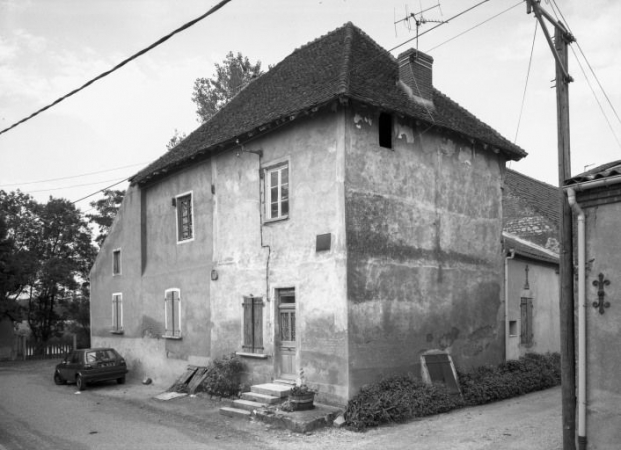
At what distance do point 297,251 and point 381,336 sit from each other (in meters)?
2.77

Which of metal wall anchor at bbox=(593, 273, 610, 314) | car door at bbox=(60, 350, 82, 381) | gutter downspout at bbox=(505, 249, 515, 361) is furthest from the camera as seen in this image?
car door at bbox=(60, 350, 82, 381)

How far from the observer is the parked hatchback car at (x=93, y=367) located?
18328 mm

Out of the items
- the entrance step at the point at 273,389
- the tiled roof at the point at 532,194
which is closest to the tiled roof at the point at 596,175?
the entrance step at the point at 273,389

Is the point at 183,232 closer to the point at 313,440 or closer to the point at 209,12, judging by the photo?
the point at 313,440

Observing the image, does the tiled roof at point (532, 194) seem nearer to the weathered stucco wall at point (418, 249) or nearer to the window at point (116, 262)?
the weathered stucco wall at point (418, 249)

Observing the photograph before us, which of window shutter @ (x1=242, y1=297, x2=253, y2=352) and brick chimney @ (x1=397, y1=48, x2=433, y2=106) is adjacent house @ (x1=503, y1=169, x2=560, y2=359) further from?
window shutter @ (x1=242, y1=297, x2=253, y2=352)

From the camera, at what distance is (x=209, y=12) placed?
8.21 m

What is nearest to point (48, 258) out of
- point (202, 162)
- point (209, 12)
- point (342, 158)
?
point (202, 162)

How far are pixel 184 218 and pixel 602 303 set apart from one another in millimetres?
12949

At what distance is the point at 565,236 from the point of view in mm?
8438

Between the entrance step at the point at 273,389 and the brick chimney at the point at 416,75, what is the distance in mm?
7992

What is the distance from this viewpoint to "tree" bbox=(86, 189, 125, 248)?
116ft

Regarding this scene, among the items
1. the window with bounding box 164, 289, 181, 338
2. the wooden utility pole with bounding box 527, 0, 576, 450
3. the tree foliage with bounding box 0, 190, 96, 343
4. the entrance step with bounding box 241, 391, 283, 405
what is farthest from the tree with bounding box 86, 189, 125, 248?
the wooden utility pole with bounding box 527, 0, 576, 450

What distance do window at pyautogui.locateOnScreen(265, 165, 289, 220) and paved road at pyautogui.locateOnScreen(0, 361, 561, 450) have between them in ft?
16.3
